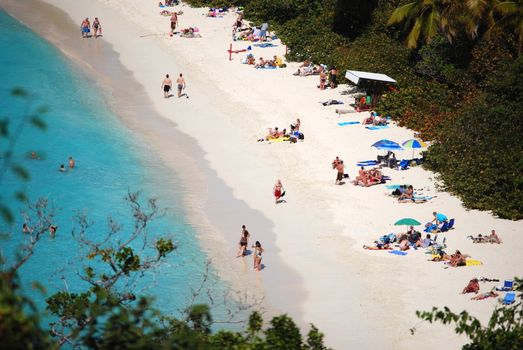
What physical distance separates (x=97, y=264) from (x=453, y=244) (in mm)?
11215

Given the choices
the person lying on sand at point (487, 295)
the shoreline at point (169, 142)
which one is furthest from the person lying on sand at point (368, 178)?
the person lying on sand at point (487, 295)

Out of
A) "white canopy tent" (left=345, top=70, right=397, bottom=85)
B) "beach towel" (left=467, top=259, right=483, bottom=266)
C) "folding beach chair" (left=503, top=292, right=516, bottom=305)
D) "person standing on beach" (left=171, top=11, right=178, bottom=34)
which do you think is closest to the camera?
"folding beach chair" (left=503, top=292, right=516, bottom=305)

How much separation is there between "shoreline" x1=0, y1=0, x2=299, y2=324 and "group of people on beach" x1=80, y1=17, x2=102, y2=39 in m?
0.73

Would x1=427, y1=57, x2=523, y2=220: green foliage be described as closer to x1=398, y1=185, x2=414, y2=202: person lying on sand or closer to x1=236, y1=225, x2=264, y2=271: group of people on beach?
x1=398, y1=185, x2=414, y2=202: person lying on sand

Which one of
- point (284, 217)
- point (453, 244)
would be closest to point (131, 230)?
point (284, 217)

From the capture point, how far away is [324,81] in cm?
4569

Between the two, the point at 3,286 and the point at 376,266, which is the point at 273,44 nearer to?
the point at 376,266

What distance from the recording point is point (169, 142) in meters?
42.0

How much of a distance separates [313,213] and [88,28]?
2788 cm

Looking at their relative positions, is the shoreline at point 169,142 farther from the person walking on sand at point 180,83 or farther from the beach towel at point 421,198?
the beach towel at point 421,198

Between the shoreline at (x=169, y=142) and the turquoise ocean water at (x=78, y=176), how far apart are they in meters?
0.44

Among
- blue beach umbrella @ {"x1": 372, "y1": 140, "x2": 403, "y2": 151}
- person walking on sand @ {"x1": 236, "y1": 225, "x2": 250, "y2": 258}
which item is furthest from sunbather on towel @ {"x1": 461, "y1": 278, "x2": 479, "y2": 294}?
blue beach umbrella @ {"x1": 372, "y1": 140, "x2": 403, "y2": 151}

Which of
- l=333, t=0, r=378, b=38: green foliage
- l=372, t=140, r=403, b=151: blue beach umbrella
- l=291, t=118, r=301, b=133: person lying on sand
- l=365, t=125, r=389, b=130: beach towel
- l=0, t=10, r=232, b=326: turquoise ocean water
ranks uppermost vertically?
l=333, t=0, r=378, b=38: green foliage

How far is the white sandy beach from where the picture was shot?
2694 centimetres
